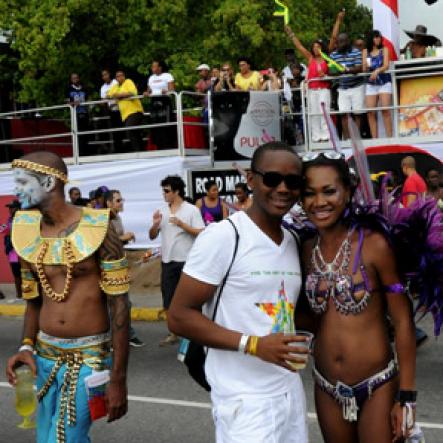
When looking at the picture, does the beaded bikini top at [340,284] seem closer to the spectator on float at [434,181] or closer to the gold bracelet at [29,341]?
the gold bracelet at [29,341]

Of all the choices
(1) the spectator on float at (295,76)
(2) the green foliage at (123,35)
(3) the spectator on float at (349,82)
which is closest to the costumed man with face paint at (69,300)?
(3) the spectator on float at (349,82)

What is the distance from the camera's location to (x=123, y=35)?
2209 centimetres

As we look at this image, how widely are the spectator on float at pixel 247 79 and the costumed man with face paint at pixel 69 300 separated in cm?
1060

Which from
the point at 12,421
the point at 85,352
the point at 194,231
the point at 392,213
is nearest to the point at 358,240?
the point at 392,213

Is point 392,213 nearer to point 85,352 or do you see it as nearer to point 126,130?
point 85,352

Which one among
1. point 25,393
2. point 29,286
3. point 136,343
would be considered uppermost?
point 29,286

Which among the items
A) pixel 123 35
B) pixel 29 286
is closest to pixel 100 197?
pixel 29 286

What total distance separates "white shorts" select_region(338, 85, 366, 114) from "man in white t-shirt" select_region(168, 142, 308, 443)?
33.0 ft

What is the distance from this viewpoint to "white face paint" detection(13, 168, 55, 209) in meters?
3.96

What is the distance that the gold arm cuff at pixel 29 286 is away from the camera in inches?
161

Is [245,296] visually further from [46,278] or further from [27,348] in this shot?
[27,348]

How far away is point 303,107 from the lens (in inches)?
555

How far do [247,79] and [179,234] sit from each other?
604 centimetres

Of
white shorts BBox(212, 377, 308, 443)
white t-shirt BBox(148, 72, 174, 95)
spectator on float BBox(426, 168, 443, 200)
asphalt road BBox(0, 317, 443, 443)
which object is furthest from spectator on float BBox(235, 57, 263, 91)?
white shorts BBox(212, 377, 308, 443)
